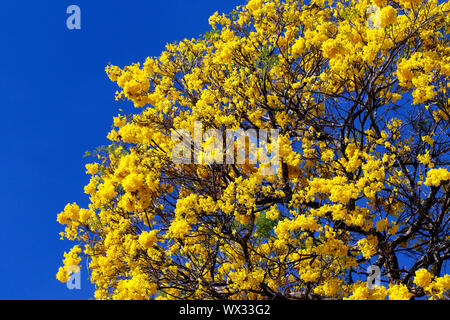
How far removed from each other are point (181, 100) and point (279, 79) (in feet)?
5.38

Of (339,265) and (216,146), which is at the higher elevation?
(216,146)

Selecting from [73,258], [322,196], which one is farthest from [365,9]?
[73,258]

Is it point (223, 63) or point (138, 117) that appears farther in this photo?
point (223, 63)

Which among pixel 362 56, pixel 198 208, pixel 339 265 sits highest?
pixel 362 56

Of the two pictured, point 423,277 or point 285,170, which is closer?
point 423,277

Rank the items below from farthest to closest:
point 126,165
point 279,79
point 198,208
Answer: point 279,79, point 126,165, point 198,208

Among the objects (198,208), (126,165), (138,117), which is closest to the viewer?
(198,208)

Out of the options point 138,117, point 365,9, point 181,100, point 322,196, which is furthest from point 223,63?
point 322,196

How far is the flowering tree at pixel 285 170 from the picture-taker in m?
6.15

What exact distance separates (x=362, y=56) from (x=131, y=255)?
163 inches

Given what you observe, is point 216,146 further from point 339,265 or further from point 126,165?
point 339,265

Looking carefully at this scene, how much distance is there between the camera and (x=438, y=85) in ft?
20.4

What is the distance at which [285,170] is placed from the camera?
7.08m

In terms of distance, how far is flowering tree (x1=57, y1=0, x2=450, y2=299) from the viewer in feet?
20.2
